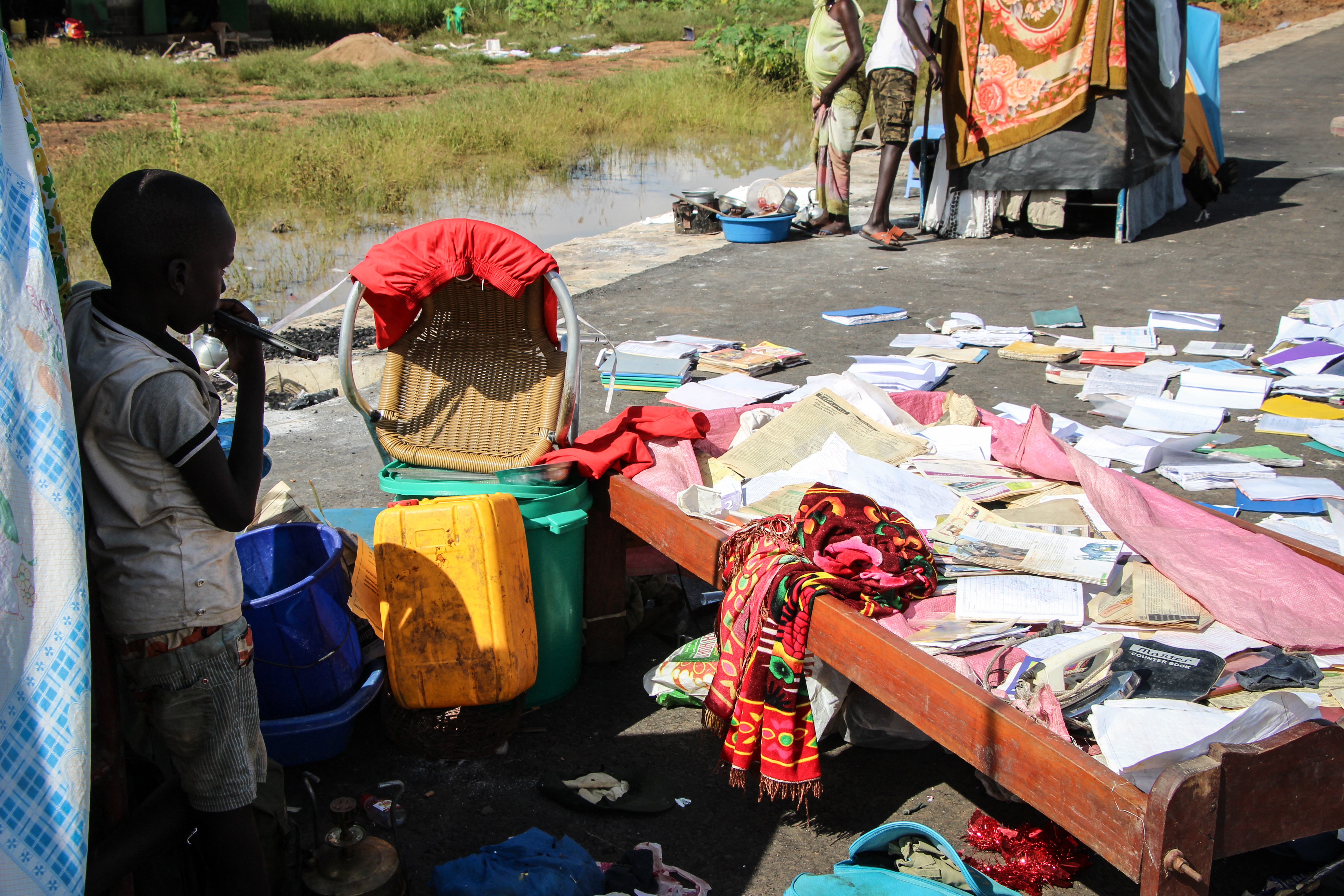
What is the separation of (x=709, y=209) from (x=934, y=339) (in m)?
3.55

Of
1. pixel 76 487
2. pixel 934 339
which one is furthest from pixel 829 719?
pixel 934 339

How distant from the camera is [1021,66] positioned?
7.61m

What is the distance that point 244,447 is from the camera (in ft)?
5.82

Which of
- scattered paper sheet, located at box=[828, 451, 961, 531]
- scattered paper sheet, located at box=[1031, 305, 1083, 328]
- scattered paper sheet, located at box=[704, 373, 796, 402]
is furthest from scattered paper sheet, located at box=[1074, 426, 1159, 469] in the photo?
scattered paper sheet, located at box=[1031, 305, 1083, 328]

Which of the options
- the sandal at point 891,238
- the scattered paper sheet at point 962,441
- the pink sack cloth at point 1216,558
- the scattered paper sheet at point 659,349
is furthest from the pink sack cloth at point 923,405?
the sandal at point 891,238

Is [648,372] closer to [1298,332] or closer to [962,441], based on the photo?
[962,441]

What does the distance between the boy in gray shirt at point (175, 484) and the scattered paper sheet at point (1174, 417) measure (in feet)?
12.6

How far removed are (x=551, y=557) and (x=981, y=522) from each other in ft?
3.96

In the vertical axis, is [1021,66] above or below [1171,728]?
above

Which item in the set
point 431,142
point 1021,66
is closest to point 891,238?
point 1021,66

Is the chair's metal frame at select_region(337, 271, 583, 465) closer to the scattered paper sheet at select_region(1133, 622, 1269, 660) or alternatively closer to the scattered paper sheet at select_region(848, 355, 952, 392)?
the scattered paper sheet at select_region(1133, 622, 1269, 660)

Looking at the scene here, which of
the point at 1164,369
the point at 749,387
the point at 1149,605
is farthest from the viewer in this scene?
the point at 1164,369

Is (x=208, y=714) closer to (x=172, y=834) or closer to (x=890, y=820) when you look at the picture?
(x=172, y=834)

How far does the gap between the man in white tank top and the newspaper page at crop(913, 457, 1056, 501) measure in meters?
5.07
